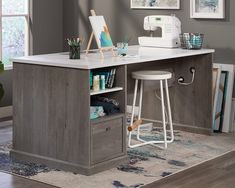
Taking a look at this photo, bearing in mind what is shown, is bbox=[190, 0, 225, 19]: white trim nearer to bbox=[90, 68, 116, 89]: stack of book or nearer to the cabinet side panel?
bbox=[90, 68, 116, 89]: stack of book

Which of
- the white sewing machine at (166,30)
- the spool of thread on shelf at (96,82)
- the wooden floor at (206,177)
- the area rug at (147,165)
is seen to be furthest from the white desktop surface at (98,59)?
the wooden floor at (206,177)

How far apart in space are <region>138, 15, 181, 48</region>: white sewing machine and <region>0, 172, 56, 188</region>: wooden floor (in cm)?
212

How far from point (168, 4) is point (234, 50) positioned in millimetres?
913

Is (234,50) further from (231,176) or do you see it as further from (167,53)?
(231,176)

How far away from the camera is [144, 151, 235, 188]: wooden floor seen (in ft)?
13.9

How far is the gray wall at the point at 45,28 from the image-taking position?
6.89 metres

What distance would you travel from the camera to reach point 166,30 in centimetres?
581

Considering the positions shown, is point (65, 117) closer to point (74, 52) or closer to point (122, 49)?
point (74, 52)

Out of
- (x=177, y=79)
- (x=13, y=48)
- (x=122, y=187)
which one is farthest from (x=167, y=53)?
(x=13, y=48)

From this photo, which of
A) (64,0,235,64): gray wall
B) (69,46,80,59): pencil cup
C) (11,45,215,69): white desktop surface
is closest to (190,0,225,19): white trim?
(64,0,235,64): gray wall

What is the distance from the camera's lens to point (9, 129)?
593cm

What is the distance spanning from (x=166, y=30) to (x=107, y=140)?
5.47 ft

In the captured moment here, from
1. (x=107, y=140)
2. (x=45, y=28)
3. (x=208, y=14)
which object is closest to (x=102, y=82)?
(x=107, y=140)

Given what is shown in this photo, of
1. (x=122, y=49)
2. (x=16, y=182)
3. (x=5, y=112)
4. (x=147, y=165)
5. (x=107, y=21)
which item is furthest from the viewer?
(x=107, y=21)
